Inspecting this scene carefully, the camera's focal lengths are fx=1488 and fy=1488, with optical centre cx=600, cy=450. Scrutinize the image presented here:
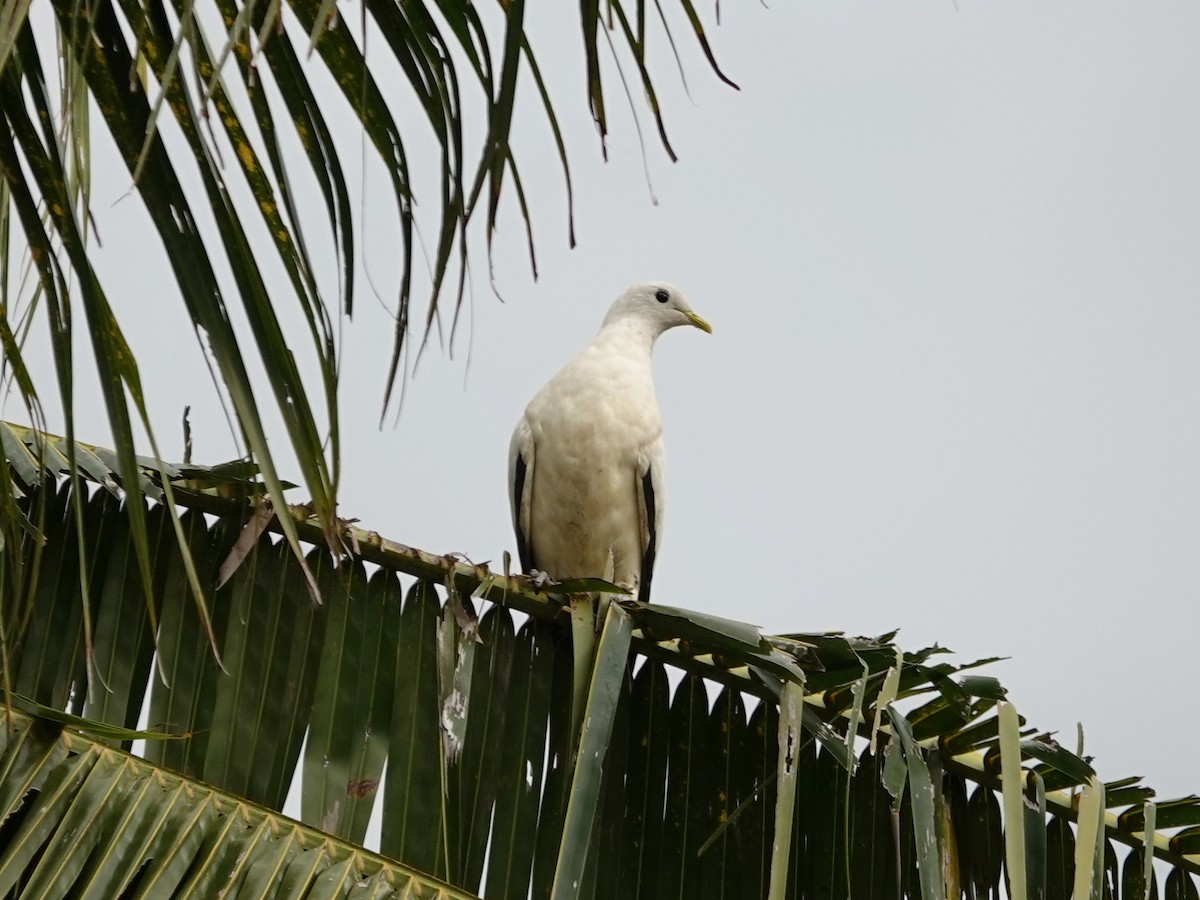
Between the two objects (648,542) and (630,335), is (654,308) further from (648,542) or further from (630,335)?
(648,542)

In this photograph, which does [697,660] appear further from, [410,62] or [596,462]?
[596,462]

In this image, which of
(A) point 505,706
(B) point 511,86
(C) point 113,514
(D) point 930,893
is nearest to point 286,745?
(A) point 505,706

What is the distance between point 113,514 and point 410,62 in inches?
64.1

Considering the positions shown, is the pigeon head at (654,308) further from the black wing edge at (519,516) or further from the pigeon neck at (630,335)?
the black wing edge at (519,516)

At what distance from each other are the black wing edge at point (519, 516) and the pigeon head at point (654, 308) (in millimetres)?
965

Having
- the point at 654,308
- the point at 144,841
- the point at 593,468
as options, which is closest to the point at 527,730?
the point at 144,841

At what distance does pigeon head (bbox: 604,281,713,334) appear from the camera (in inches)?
248

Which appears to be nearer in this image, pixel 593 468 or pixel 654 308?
pixel 593 468

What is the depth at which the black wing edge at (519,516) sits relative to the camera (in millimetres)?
5520

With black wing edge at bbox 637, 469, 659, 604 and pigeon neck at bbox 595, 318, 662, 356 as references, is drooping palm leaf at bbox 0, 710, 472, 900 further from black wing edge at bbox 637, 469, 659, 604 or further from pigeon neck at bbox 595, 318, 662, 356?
pigeon neck at bbox 595, 318, 662, 356

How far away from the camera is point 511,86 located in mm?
1118

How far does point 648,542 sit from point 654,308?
1.17m

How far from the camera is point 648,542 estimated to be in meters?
5.72

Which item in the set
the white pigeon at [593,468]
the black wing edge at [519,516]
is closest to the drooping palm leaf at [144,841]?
the white pigeon at [593,468]
